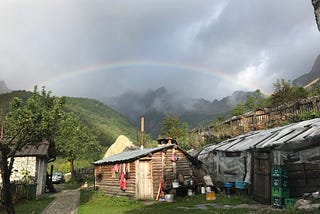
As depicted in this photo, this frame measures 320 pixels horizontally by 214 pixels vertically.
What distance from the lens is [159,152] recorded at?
20.8m

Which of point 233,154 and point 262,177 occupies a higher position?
point 233,154

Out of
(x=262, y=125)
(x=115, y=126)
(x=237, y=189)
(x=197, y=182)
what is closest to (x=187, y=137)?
(x=262, y=125)

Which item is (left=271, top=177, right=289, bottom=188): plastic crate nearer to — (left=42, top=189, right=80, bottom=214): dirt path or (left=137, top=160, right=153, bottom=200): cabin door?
(left=137, top=160, right=153, bottom=200): cabin door

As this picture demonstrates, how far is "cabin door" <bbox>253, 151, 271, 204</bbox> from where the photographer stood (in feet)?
45.7

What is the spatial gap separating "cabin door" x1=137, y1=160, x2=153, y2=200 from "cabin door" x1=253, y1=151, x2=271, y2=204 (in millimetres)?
7258

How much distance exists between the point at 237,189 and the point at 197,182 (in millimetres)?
3856

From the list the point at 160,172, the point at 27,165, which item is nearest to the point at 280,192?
the point at 160,172

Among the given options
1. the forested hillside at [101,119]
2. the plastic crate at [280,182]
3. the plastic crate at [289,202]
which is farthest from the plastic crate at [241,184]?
the forested hillside at [101,119]

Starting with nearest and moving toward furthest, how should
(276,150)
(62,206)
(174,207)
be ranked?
(276,150), (174,207), (62,206)

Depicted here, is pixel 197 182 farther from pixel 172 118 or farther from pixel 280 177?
pixel 172 118

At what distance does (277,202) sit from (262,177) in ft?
7.97

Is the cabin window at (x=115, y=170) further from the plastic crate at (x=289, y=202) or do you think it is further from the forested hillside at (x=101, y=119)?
the forested hillside at (x=101, y=119)

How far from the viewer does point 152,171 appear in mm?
20094

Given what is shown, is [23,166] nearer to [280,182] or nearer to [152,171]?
[152,171]
